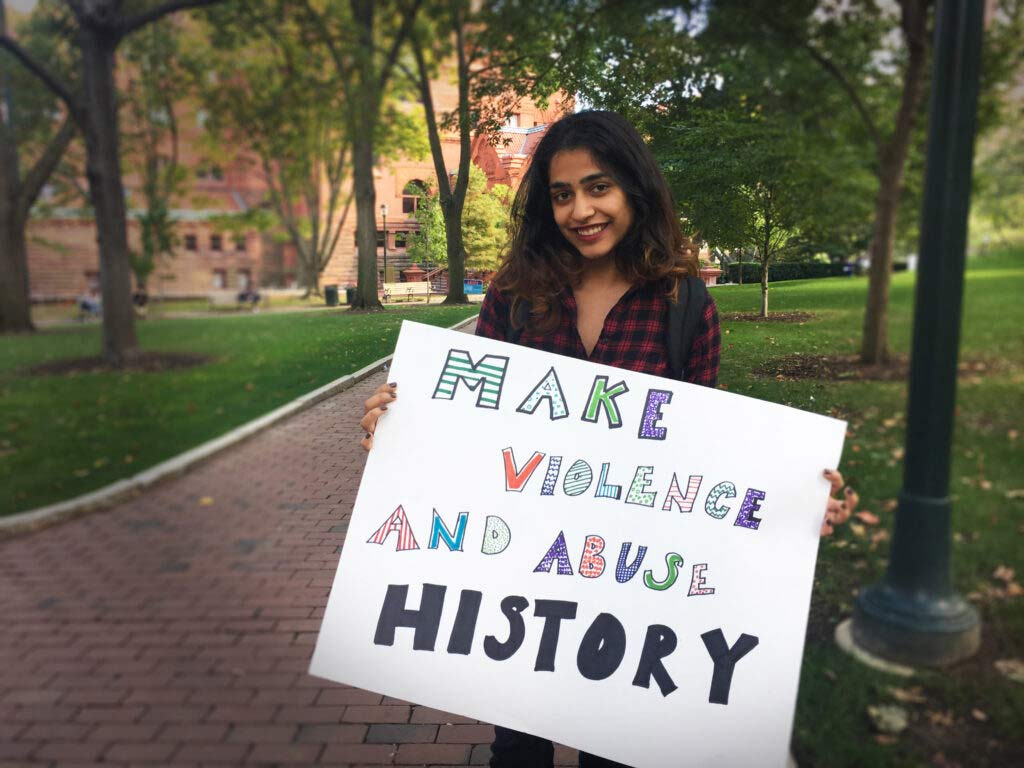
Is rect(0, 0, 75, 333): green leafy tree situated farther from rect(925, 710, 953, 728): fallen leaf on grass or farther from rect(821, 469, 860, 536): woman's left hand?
rect(925, 710, 953, 728): fallen leaf on grass

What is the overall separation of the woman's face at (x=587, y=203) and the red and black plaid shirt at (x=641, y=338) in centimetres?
17

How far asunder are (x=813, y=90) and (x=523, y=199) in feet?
2.78

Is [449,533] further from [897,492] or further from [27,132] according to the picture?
[27,132]

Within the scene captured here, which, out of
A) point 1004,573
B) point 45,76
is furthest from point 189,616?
point 1004,573

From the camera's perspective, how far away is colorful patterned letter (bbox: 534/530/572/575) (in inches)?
78.0

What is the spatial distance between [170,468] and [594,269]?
4.78ft

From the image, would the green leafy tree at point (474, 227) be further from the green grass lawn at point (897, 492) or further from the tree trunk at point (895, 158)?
the tree trunk at point (895, 158)

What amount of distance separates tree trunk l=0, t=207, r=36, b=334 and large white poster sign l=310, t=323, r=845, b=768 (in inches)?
44.9

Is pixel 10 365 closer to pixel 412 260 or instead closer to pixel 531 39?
pixel 412 260

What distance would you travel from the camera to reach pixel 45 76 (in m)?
2.15

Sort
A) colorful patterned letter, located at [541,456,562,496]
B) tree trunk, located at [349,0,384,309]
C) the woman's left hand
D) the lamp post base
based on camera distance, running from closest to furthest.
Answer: the woman's left hand, colorful patterned letter, located at [541,456,562,496], the lamp post base, tree trunk, located at [349,0,384,309]

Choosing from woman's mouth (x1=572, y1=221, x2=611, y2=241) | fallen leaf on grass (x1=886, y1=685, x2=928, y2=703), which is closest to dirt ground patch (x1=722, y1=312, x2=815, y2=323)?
woman's mouth (x1=572, y1=221, x2=611, y2=241)

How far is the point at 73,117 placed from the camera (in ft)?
7.29

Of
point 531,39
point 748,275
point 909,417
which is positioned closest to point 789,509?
point 909,417
